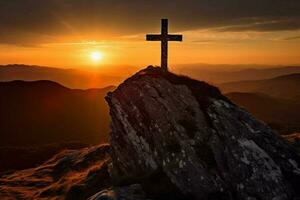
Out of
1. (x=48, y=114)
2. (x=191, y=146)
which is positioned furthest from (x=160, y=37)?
(x=48, y=114)

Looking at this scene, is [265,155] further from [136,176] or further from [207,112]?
[136,176]

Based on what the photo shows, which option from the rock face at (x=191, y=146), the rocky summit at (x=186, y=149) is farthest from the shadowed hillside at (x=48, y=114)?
the rock face at (x=191, y=146)

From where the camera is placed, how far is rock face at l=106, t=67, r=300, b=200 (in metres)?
20.6

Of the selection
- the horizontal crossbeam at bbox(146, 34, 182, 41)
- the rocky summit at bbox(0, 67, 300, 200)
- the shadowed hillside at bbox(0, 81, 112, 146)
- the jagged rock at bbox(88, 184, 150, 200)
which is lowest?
the shadowed hillside at bbox(0, 81, 112, 146)

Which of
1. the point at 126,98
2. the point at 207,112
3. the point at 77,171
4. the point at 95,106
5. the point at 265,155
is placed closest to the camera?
the point at 265,155

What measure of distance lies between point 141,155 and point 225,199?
20.7 feet

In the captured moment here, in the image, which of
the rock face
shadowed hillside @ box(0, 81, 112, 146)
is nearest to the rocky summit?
the rock face

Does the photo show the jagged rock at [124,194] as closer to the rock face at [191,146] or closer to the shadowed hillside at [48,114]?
A: the rock face at [191,146]

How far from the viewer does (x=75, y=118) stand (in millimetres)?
156375

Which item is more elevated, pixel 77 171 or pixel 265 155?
pixel 265 155

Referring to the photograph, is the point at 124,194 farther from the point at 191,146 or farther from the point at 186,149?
the point at 191,146

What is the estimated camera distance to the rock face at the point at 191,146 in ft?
67.5

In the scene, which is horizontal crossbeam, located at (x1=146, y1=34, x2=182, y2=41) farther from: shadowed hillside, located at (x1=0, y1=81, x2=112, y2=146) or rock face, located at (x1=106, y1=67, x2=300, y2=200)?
shadowed hillside, located at (x1=0, y1=81, x2=112, y2=146)

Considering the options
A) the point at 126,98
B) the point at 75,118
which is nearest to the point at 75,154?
the point at 126,98
